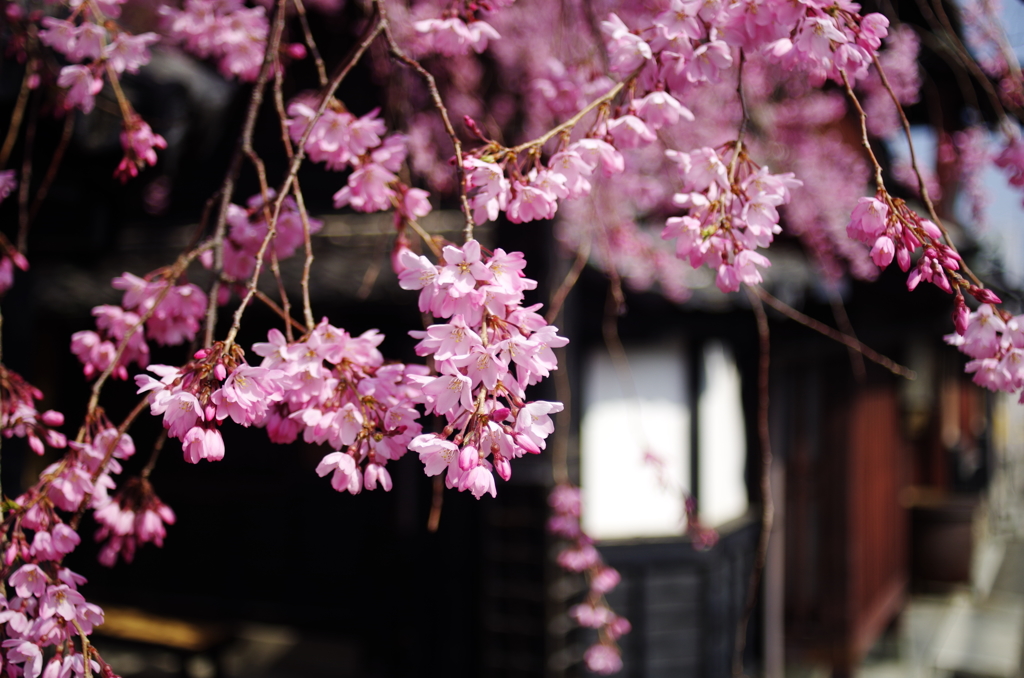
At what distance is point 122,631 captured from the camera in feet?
18.1

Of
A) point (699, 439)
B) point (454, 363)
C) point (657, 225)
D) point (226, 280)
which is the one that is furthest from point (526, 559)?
point (454, 363)

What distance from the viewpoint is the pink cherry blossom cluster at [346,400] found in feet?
3.84

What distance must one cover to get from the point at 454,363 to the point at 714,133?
4371 millimetres

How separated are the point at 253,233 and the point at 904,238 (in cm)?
A: 128

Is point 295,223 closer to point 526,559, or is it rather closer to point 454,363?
point 454,363

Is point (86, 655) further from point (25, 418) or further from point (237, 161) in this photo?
point (237, 161)

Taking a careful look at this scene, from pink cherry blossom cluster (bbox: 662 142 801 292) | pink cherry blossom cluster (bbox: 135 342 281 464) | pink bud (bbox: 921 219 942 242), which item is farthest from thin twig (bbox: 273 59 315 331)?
pink bud (bbox: 921 219 942 242)

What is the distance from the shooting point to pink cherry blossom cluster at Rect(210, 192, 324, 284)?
1.58 meters

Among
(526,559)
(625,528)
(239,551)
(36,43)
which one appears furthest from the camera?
(239,551)

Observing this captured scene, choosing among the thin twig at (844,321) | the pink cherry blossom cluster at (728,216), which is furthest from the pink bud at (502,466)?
the thin twig at (844,321)

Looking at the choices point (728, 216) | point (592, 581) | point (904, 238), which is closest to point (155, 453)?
point (728, 216)

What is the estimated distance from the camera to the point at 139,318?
1544 millimetres

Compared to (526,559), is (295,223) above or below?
above

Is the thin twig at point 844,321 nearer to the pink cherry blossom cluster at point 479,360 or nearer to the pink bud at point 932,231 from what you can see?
the pink bud at point 932,231
